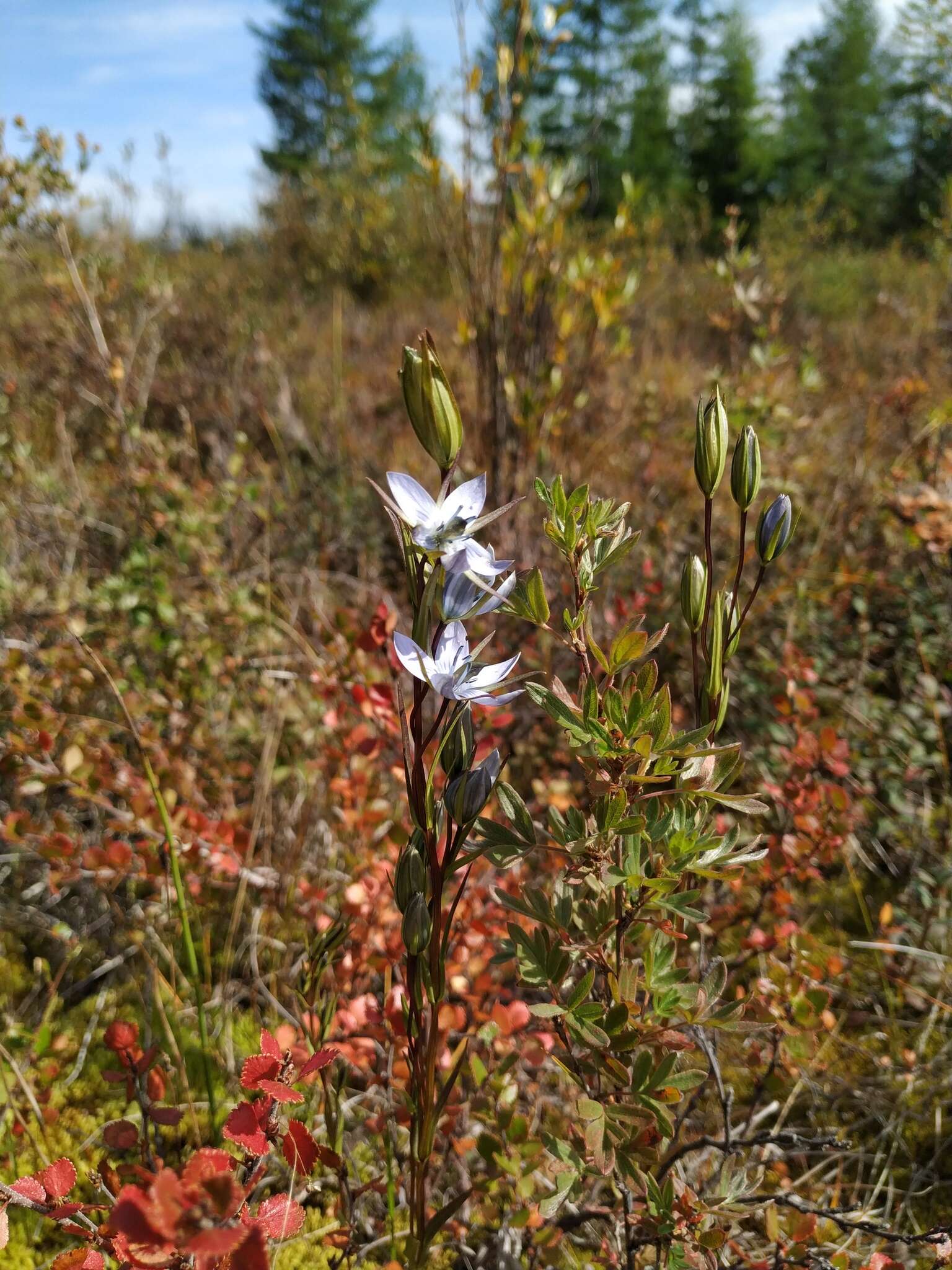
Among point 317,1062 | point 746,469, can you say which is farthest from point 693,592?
point 317,1062

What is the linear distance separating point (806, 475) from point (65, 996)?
307 centimetres

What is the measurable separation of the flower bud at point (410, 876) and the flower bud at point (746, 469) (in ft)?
1.44

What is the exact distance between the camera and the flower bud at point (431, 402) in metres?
0.61

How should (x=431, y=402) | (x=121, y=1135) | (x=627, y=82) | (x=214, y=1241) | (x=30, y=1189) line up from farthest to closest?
1. (x=627, y=82)
2. (x=121, y=1135)
3. (x=30, y=1189)
4. (x=431, y=402)
5. (x=214, y=1241)

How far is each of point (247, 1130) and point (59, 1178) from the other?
7.7 inches

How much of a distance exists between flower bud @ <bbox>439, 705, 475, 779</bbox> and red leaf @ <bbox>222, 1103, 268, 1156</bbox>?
341 mm

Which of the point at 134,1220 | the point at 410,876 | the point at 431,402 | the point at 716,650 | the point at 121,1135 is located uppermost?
the point at 431,402

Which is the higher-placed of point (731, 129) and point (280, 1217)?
point (731, 129)

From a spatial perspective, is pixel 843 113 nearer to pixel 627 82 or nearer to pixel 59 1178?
pixel 627 82

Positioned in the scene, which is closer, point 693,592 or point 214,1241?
point 214,1241

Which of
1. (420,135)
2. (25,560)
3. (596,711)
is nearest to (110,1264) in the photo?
(596,711)

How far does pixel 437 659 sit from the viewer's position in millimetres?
678

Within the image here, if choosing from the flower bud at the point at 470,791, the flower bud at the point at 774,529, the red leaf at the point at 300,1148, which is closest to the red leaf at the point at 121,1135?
the red leaf at the point at 300,1148

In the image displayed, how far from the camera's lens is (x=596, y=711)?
2.34 feet
